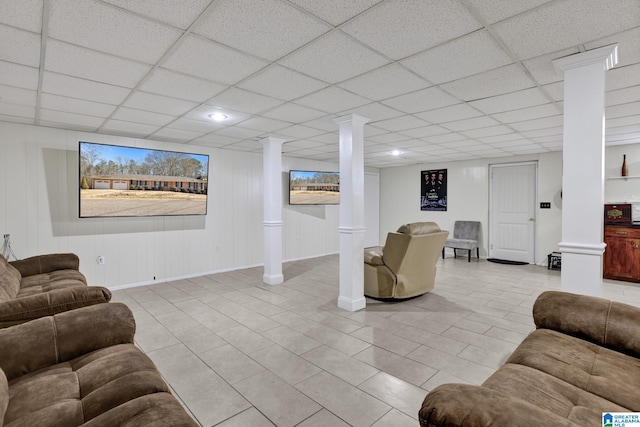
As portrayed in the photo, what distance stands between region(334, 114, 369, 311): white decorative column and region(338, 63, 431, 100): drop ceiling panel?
2.69ft

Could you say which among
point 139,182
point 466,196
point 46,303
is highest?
point 139,182

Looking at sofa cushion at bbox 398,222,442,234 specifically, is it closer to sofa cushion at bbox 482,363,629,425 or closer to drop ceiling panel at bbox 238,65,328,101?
drop ceiling panel at bbox 238,65,328,101

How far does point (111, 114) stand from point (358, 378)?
4.11m

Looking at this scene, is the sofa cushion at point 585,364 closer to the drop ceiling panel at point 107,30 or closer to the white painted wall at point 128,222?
the drop ceiling panel at point 107,30

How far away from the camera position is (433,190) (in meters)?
8.74

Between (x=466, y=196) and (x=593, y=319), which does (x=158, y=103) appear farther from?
(x=466, y=196)

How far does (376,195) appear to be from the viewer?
998 cm

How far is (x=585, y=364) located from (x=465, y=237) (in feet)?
21.9

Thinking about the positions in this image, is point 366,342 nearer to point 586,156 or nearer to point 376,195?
point 586,156

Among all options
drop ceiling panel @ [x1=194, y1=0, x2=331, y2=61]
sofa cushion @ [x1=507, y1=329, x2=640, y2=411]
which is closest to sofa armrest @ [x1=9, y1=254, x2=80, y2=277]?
drop ceiling panel @ [x1=194, y1=0, x2=331, y2=61]

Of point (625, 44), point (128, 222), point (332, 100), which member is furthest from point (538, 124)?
point (128, 222)

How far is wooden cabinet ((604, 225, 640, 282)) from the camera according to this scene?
5543 mm

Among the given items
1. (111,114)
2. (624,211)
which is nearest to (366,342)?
(111,114)

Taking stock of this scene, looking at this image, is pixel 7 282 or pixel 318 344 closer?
pixel 7 282
